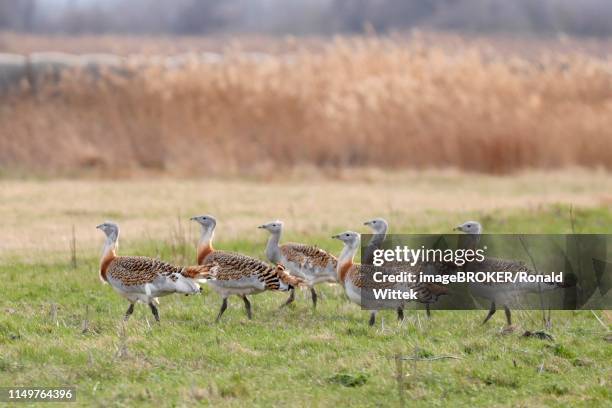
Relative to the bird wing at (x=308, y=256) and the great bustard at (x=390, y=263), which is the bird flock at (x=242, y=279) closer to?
the great bustard at (x=390, y=263)

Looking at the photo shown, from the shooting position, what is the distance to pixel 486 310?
12.0m

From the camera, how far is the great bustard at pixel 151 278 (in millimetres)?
10500

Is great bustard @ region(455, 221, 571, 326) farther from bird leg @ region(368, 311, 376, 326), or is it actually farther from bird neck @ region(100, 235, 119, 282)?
bird neck @ region(100, 235, 119, 282)

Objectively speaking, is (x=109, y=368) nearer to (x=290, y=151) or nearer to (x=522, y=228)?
(x=522, y=228)

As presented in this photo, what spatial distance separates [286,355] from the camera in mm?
9438

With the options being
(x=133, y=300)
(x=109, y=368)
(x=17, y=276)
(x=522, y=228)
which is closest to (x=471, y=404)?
(x=109, y=368)

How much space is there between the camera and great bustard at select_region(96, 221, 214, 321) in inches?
413

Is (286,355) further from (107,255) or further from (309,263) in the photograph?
(309,263)

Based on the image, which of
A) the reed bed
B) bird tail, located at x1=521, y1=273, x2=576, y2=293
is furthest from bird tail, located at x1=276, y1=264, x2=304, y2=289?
the reed bed

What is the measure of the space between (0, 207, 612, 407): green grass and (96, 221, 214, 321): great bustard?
262mm

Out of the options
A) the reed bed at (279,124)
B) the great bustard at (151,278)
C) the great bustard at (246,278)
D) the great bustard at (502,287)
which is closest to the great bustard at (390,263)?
the great bustard at (502,287)

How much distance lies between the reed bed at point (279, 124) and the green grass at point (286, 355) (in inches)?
502

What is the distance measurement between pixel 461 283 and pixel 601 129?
15525 millimetres

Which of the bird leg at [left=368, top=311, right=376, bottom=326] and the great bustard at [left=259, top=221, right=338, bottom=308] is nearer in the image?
the bird leg at [left=368, top=311, right=376, bottom=326]
